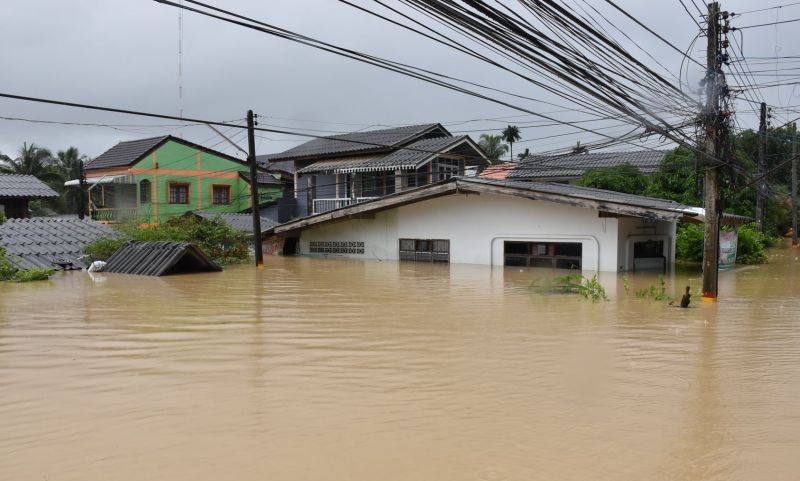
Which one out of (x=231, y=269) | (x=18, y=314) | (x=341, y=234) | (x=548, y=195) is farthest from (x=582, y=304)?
(x=341, y=234)

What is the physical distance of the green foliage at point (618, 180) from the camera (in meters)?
29.1

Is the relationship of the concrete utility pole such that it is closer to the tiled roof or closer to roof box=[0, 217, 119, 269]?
roof box=[0, 217, 119, 269]

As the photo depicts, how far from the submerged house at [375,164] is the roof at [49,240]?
33.1 feet

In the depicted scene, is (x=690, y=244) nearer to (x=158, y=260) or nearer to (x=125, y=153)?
(x=158, y=260)

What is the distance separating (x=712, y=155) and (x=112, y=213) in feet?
94.5

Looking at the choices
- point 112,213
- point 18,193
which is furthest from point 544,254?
point 112,213

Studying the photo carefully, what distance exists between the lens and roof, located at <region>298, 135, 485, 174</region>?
28.6 m

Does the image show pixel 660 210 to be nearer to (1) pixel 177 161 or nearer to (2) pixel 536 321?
(2) pixel 536 321

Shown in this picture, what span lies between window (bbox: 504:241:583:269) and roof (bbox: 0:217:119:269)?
44.2 ft

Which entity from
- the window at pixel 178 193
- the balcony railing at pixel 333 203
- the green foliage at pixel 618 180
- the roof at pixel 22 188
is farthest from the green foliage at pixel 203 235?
the green foliage at pixel 618 180

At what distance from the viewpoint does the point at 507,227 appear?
22641 millimetres

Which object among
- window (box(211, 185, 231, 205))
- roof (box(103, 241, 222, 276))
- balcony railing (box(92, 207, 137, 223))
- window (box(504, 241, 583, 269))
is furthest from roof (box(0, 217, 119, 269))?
window (box(504, 241, 583, 269))

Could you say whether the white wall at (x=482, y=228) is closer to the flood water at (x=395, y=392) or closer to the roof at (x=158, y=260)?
the flood water at (x=395, y=392)

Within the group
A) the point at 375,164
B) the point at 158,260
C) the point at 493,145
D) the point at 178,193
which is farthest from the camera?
the point at 493,145
